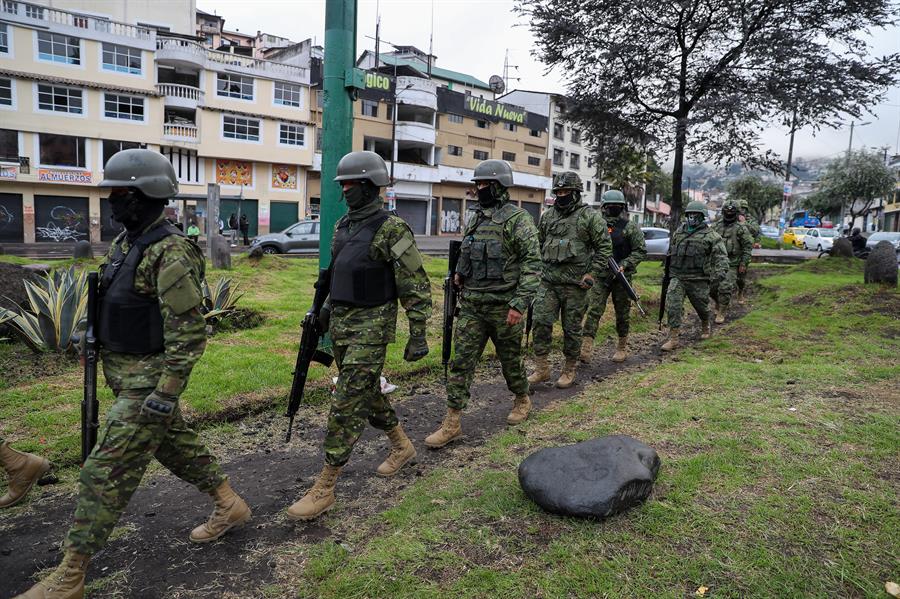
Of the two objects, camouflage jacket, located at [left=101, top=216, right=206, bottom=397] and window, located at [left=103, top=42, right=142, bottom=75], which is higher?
window, located at [left=103, top=42, right=142, bottom=75]

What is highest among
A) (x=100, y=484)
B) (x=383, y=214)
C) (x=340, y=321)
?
(x=383, y=214)

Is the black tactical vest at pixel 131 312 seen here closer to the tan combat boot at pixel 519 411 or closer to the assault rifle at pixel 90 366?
the assault rifle at pixel 90 366

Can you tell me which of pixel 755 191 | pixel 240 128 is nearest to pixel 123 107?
pixel 240 128

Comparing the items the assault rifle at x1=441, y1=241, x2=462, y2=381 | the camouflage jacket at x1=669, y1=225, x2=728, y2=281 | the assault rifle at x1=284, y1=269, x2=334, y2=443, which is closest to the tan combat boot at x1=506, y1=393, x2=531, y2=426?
the assault rifle at x1=441, y1=241, x2=462, y2=381

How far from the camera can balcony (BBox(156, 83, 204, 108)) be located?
34906mm

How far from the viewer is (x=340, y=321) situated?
404cm

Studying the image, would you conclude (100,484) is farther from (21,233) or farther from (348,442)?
(21,233)

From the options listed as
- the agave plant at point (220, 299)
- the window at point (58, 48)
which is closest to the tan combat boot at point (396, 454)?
the agave plant at point (220, 299)

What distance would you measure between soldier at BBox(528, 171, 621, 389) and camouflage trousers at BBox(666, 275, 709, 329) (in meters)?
2.57

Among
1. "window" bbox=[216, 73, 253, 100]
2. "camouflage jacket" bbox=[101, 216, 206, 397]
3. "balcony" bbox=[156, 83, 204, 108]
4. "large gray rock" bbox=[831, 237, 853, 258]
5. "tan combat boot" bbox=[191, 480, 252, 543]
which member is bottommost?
"tan combat boot" bbox=[191, 480, 252, 543]

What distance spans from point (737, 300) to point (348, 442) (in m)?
12.0

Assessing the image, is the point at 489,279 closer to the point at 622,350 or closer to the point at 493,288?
the point at 493,288

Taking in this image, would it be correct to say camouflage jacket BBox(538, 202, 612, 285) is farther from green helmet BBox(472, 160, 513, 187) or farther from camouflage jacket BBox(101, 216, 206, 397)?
camouflage jacket BBox(101, 216, 206, 397)

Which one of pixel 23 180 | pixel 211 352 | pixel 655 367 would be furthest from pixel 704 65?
Result: pixel 23 180
